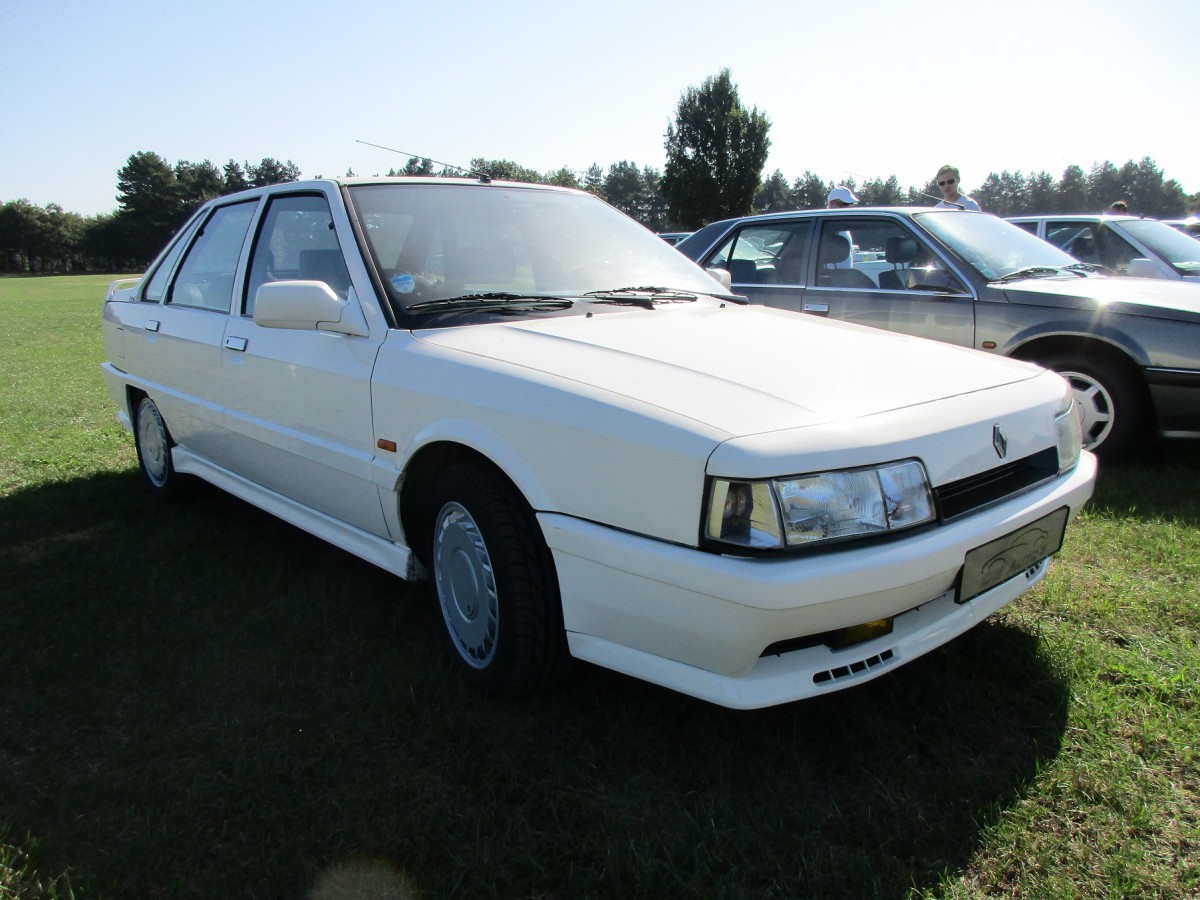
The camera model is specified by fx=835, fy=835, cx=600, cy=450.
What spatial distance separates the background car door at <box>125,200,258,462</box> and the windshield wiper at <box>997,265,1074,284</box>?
4.02 meters

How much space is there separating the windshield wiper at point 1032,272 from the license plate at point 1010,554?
9.63ft

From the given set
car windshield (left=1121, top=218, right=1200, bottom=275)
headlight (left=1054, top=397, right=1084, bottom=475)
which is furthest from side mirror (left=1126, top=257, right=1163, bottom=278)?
headlight (left=1054, top=397, right=1084, bottom=475)

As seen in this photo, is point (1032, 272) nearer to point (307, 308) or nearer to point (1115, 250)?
point (1115, 250)

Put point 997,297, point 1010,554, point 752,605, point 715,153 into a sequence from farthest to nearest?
point 715,153 < point 997,297 < point 1010,554 < point 752,605

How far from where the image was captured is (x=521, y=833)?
6.12 feet

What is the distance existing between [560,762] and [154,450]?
3.29 metres

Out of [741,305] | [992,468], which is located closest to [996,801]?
[992,468]

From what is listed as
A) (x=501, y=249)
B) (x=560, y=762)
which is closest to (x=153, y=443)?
(x=501, y=249)

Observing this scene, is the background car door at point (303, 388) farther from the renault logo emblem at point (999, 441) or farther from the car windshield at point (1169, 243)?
the car windshield at point (1169, 243)

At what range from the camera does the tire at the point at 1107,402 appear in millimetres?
4324

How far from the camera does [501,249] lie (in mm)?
2941

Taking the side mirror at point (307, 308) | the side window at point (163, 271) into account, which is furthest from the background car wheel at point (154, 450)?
the side mirror at point (307, 308)

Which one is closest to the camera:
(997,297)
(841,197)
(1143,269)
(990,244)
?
(997,297)

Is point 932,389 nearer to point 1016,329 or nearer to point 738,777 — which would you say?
point 738,777
